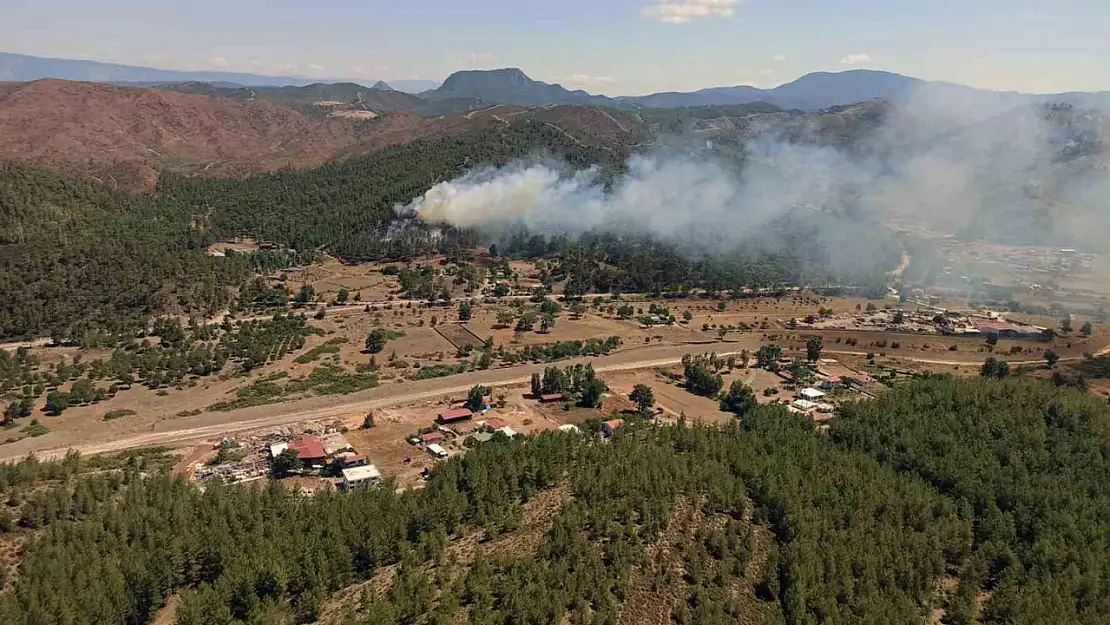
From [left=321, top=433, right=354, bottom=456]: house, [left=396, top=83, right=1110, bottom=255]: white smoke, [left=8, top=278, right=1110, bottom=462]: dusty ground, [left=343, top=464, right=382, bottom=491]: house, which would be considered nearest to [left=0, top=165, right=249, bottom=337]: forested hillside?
A: [left=8, top=278, right=1110, bottom=462]: dusty ground

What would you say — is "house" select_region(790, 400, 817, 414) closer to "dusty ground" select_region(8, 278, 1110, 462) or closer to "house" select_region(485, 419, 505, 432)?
"dusty ground" select_region(8, 278, 1110, 462)

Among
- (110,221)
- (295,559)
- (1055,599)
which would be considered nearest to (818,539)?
(1055,599)

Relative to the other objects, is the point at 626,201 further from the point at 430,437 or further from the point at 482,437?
the point at 430,437

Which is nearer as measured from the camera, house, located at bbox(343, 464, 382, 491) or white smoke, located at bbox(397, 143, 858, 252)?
house, located at bbox(343, 464, 382, 491)

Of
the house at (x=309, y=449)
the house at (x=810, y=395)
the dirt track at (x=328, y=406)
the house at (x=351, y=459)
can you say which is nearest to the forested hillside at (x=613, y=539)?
the house at (x=351, y=459)

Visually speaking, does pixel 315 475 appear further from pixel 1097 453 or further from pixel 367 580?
pixel 1097 453

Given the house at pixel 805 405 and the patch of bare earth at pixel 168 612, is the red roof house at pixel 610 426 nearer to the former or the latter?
the house at pixel 805 405
